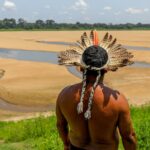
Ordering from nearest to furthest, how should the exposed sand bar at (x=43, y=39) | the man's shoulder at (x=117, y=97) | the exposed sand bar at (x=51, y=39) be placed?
the man's shoulder at (x=117, y=97) < the exposed sand bar at (x=51, y=39) < the exposed sand bar at (x=43, y=39)

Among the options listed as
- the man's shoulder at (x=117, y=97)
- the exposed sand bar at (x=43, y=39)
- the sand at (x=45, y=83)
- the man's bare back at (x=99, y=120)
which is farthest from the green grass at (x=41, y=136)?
the exposed sand bar at (x=43, y=39)

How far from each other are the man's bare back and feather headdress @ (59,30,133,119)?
56 mm

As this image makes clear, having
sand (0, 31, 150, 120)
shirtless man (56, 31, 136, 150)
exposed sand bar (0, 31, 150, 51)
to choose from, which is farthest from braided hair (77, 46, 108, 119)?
exposed sand bar (0, 31, 150, 51)

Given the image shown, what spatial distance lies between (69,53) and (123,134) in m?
0.69

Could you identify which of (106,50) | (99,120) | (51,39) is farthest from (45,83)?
(51,39)

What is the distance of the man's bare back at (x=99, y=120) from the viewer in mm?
2826

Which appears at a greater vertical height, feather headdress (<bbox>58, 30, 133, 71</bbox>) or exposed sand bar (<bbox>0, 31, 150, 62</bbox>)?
feather headdress (<bbox>58, 30, 133, 71</bbox>)

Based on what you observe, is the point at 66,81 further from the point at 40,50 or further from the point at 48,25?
the point at 48,25

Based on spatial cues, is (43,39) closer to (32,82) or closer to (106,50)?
(32,82)

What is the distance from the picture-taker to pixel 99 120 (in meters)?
2.85

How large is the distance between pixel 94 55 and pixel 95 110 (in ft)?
1.20

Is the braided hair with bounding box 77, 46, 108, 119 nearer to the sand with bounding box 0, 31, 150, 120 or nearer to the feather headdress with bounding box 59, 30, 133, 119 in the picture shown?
the feather headdress with bounding box 59, 30, 133, 119

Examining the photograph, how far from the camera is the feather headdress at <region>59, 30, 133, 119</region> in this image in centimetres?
289

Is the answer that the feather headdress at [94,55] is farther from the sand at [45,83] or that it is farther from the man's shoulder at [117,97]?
the sand at [45,83]
